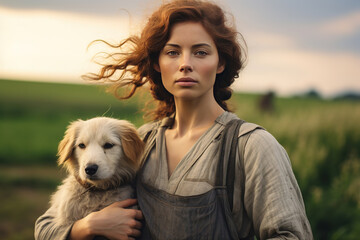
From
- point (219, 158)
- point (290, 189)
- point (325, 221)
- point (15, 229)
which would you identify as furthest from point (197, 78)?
point (15, 229)

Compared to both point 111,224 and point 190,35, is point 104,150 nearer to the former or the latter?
point 111,224

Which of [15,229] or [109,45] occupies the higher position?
[109,45]

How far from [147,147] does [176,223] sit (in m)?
0.88

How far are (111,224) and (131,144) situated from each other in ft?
2.20

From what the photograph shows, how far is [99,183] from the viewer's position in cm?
314

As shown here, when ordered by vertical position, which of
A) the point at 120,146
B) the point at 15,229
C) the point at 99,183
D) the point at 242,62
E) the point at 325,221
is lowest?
the point at 15,229

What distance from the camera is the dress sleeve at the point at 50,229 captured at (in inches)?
115

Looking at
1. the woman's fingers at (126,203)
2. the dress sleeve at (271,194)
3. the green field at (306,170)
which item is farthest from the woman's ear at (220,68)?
the woman's fingers at (126,203)

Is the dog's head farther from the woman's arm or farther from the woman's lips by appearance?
the woman's lips

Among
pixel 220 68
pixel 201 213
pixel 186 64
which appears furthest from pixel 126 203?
pixel 220 68

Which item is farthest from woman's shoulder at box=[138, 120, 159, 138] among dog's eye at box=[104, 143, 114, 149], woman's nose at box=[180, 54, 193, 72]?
woman's nose at box=[180, 54, 193, 72]

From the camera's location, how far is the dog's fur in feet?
10.1

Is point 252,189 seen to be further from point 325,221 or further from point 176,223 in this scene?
point 325,221

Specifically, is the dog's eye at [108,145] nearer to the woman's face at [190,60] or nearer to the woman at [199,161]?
the woman at [199,161]
